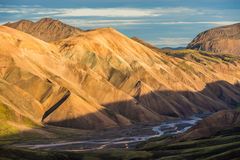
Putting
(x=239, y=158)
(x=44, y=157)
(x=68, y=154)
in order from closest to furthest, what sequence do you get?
(x=239, y=158)
(x=44, y=157)
(x=68, y=154)

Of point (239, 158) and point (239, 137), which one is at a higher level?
point (239, 158)

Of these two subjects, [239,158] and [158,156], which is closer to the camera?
[239,158]

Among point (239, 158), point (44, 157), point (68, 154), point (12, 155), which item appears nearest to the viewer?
point (239, 158)

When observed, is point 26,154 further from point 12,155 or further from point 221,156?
point 221,156

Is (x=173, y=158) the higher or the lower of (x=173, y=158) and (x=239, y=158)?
the lower

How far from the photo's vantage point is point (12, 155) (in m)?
165

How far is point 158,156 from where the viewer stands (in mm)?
180000

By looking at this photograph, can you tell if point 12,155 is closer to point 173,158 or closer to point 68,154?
point 68,154

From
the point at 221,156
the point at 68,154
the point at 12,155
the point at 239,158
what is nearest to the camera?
the point at 239,158

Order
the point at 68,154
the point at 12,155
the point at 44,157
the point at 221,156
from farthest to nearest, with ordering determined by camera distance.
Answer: the point at 68,154 < the point at 44,157 < the point at 12,155 < the point at 221,156

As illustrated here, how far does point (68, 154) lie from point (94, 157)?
29.6ft

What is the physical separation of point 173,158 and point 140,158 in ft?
64.1

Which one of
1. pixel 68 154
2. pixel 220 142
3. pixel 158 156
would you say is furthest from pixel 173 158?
pixel 68 154

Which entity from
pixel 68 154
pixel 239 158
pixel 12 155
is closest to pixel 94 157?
pixel 68 154
